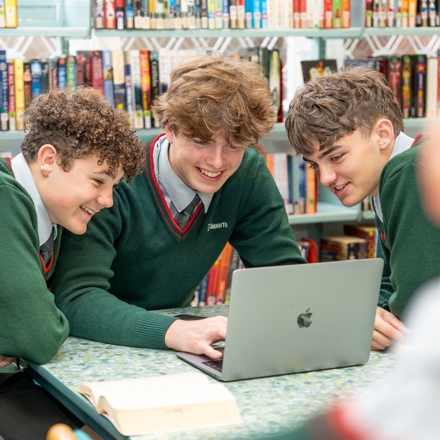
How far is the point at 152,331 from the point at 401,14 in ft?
6.63

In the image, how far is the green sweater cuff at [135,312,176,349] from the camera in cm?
Result: 149

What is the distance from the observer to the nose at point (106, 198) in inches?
61.7

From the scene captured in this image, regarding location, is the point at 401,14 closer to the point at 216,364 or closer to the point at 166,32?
the point at 166,32

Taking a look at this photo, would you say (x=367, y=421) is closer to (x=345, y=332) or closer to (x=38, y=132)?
(x=345, y=332)

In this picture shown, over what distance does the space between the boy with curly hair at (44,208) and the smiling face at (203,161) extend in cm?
12

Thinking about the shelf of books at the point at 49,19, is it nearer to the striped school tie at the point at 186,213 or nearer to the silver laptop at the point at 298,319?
the striped school tie at the point at 186,213

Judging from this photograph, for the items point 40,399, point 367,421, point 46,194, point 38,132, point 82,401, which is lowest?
point 40,399

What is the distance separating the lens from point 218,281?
2.88 m

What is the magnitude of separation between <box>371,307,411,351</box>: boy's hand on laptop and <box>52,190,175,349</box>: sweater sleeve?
1.43ft

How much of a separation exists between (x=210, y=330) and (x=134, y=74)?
1471 millimetres

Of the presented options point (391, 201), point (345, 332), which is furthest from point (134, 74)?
point (345, 332)

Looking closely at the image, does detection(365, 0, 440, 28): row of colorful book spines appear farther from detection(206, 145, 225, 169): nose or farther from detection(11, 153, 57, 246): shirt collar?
detection(11, 153, 57, 246): shirt collar

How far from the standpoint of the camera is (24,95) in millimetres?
2562

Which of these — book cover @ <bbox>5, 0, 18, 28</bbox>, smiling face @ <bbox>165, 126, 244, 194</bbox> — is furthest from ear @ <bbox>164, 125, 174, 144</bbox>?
book cover @ <bbox>5, 0, 18, 28</bbox>
